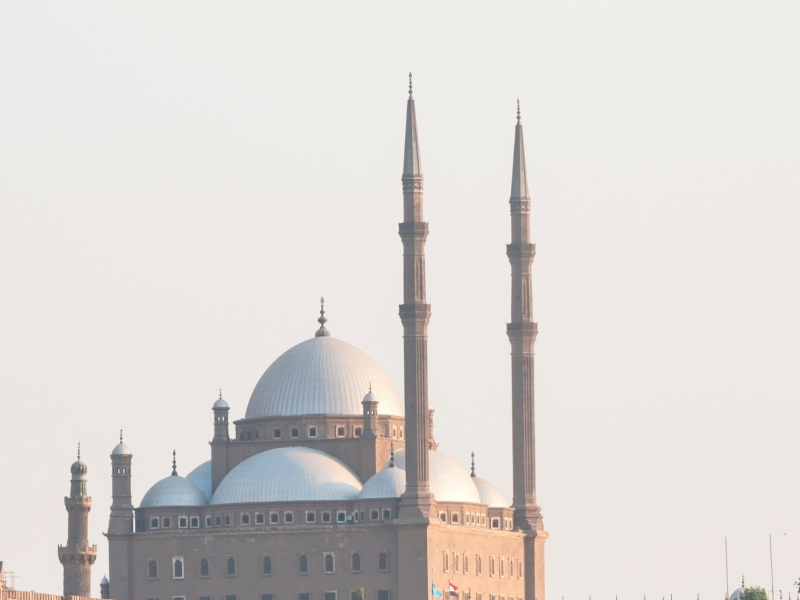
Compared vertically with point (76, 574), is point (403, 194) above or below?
above

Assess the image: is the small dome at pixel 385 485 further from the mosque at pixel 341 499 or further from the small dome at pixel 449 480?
the small dome at pixel 449 480

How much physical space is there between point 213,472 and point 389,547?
12.2 metres

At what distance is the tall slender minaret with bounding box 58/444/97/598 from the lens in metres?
139

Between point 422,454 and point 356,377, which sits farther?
point 356,377

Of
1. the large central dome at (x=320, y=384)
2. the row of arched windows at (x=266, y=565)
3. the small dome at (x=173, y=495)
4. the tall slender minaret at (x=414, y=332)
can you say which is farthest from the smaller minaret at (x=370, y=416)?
the small dome at (x=173, y=495)

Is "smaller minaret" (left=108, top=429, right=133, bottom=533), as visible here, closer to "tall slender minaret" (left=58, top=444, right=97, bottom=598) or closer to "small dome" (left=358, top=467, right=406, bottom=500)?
"tall slender minaret" (left=58, top=444, right=97, bottom=598)

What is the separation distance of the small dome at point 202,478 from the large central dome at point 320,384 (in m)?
3.45

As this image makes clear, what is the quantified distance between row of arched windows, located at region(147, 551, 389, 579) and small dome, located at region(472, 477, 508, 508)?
8.33 meters

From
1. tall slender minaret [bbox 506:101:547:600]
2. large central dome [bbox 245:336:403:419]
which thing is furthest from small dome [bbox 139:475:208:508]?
tall slender minaret [bbox 506:101:547:600]

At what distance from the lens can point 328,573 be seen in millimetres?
140375

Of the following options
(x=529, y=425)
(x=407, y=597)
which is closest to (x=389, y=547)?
(x=407, y=597)

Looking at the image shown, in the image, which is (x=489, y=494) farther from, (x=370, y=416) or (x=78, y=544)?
(x=78, y=544)

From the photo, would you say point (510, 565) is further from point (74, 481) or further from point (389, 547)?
point (74, 481)

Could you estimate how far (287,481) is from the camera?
142 metres
